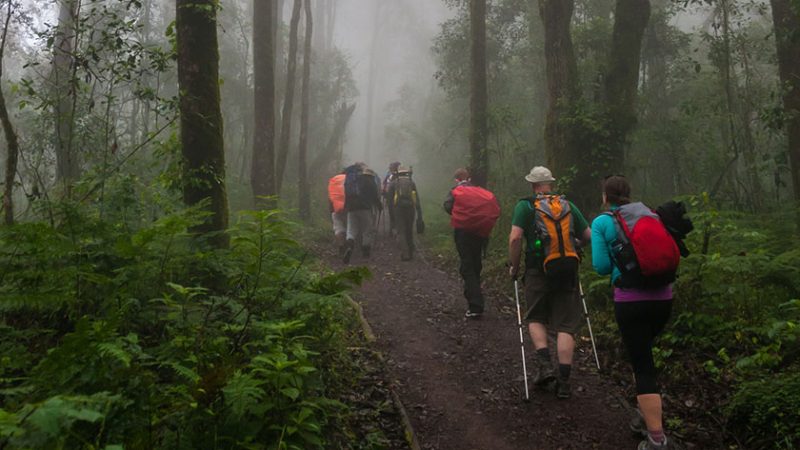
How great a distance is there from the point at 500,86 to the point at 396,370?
17566mm

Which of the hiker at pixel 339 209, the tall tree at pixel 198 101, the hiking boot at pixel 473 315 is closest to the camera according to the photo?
the tall tree at pixel 198 101

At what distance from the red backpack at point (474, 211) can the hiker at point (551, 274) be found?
7.15 ft

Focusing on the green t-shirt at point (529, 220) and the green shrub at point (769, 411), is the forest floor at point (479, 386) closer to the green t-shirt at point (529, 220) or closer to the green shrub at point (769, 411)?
the green shrub at point (769, 411)

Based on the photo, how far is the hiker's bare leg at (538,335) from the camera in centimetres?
543

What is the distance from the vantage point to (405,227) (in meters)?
12.4

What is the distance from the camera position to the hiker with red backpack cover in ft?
13.1

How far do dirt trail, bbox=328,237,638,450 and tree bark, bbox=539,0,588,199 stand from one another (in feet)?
9.93

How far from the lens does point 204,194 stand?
18.6 ft

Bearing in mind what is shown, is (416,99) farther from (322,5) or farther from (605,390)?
(605,390)

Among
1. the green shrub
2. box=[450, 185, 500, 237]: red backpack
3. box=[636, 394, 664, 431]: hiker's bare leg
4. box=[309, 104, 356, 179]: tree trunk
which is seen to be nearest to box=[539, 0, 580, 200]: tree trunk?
box=[450, 185, 500, 237]: red backpack

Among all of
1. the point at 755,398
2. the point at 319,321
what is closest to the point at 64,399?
the point at 319,321

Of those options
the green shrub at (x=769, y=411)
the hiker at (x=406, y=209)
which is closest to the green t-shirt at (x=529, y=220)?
the green shrub at (x=769, y=411)

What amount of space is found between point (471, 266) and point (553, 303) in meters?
2.45

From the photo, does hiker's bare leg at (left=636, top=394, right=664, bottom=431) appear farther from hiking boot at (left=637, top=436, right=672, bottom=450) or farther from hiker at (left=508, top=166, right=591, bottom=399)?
hiker at (left=508, top=166, right=591, bottom=399)
